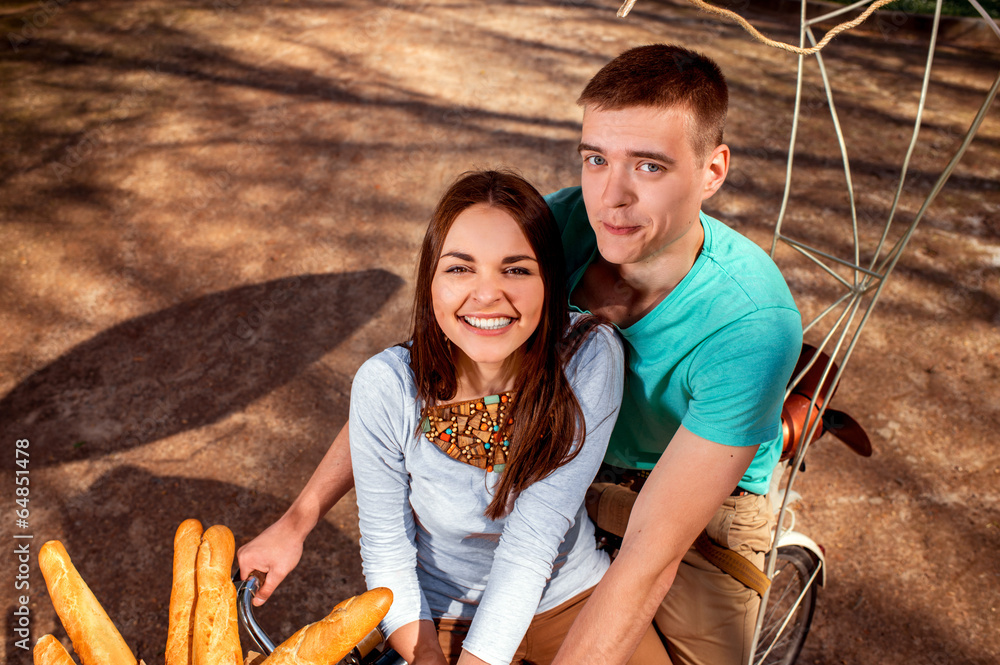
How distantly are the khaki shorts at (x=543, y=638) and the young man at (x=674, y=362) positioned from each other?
6.2 inches

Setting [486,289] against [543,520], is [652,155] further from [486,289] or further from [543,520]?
[543,520]

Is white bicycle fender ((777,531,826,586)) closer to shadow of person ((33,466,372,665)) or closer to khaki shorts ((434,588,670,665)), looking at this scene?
khaki shorts ((434,588,670,665))

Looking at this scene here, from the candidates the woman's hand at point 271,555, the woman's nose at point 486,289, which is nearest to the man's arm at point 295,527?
the woman's hand at point 271,555

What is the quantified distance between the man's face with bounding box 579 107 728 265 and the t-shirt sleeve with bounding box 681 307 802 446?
0.96ft

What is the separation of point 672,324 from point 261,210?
365 cm

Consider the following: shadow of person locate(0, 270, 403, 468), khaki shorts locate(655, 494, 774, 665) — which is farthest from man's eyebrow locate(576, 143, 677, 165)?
shadow of person locate(0, 270, 403, 468)

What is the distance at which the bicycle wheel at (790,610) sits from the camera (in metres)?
2.27

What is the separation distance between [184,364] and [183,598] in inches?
98.9

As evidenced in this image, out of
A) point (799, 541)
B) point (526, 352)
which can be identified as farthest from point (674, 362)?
point (799, 541)

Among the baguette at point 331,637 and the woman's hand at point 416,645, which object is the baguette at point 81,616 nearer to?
the baguette at point 331,637

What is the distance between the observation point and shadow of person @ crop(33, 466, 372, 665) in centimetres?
255

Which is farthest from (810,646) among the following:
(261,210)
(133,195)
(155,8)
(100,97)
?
(155,8)

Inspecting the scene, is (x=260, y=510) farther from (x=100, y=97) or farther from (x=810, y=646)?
(x=100, y=97)

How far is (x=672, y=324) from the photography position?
1704 mm
